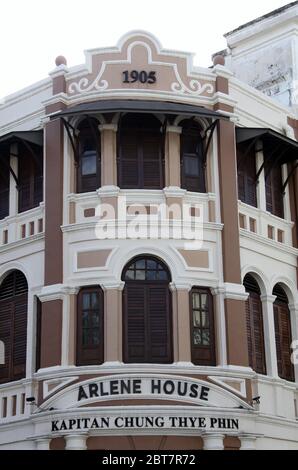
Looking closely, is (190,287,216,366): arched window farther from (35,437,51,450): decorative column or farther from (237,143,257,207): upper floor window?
(35,437,51,450): decorative column

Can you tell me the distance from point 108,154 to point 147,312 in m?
3.64

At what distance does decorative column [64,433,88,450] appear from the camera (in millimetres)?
19516

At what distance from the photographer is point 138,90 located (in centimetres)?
2169

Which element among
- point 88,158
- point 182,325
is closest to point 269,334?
point 182,325

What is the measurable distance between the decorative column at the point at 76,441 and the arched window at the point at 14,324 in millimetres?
2568

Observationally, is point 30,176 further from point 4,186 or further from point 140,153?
point 140,153

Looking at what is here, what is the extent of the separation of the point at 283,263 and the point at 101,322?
5.28 metres

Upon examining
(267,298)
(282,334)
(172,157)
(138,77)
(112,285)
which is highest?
(138,77)

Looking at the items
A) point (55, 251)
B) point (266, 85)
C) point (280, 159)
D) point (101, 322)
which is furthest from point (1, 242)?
point (266, 85)

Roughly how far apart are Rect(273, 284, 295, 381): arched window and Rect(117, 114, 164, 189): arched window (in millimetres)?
4234

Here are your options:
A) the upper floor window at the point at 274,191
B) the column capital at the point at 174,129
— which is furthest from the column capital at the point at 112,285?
the upper floor window at the point at 274,191

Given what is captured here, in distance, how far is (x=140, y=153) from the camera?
2180cm

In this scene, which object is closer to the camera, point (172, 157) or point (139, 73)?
point (172, 157)

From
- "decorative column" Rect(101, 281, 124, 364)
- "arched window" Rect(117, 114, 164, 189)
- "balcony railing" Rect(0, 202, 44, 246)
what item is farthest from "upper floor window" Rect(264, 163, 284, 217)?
"balcony railing" Rect(0, 202, 44, 246)
